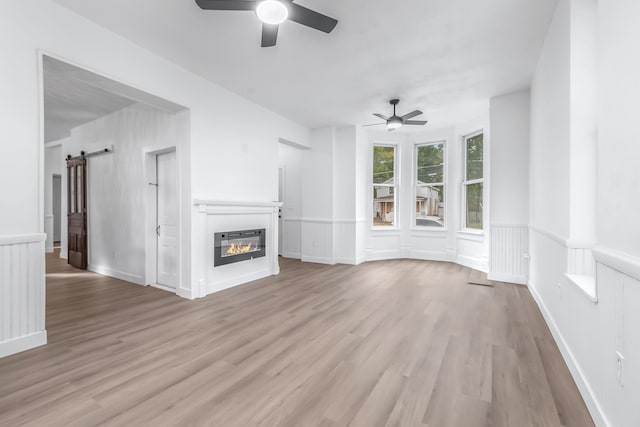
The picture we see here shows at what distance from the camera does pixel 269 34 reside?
8.03ft

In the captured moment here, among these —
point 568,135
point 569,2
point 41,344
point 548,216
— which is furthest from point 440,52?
point 41,344

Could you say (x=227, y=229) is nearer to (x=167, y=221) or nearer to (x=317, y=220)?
(x=167, y=221)

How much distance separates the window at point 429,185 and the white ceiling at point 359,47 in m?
1.97

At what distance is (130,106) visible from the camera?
14.9 feet

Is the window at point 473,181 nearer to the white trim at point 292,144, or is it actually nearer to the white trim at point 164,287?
the white trim at point 292,144

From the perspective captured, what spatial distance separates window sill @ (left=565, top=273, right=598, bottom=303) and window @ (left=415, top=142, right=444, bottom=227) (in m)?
4.49

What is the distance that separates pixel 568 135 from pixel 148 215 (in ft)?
16.5

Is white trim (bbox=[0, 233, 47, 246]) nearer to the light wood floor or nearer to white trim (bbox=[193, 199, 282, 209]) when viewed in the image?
the light wood floor

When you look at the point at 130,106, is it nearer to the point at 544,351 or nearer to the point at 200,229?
the point at 200,229

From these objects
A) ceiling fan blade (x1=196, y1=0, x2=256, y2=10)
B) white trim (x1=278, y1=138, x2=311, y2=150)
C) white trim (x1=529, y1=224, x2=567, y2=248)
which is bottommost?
white trim (x1=529, y1=224, x2=567, y2=248)

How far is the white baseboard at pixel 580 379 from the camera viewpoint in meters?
1.53

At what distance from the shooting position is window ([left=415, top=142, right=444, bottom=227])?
21.4 ft

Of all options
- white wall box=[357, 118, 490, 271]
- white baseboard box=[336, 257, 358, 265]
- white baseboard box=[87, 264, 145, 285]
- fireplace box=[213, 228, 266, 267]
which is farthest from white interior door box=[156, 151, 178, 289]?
white wall box=[357, 118, 490, 271]

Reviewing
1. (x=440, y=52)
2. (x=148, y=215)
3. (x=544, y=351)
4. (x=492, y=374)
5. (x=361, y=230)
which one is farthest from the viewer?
(x=361, y=230)
